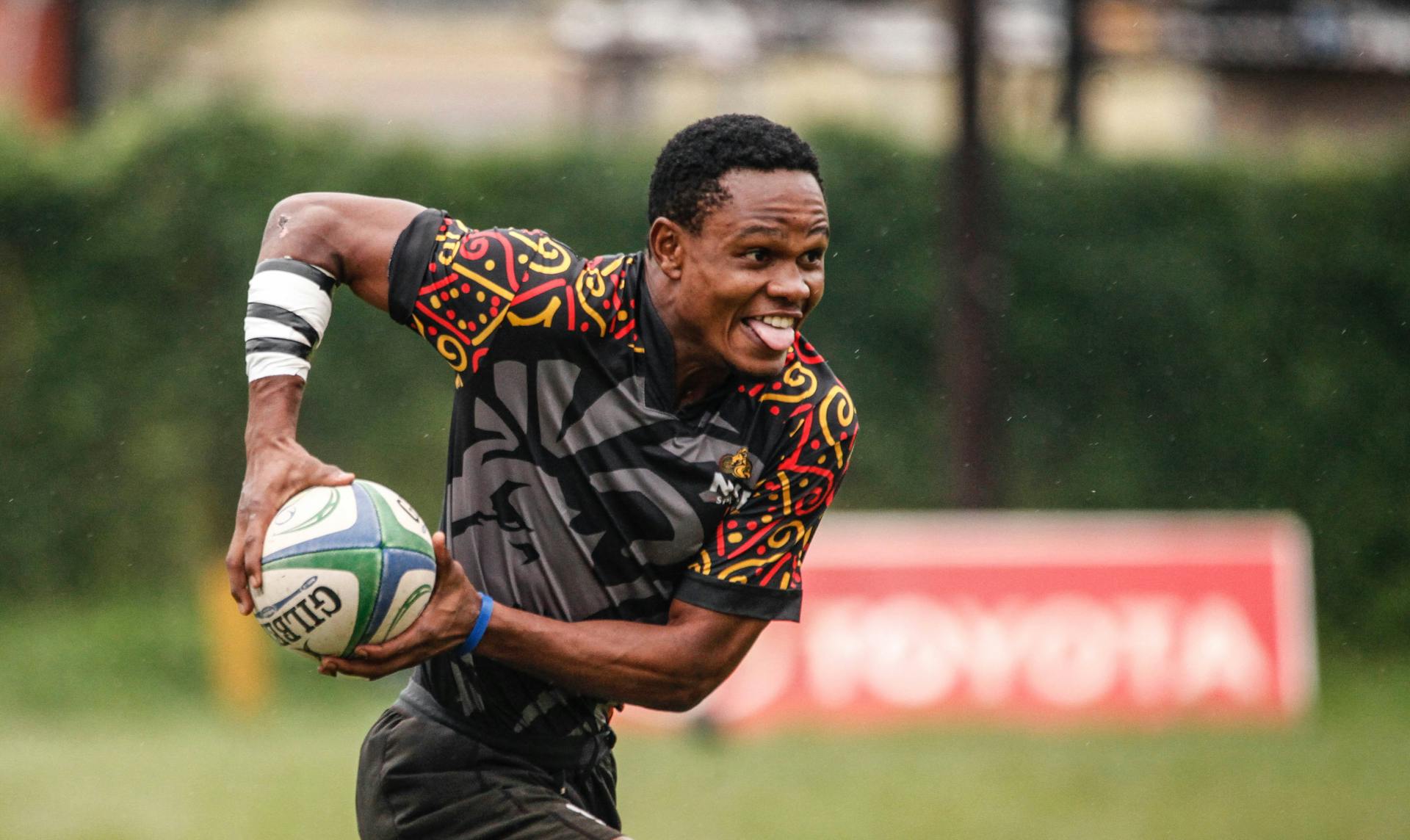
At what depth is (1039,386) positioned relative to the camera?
638 inches

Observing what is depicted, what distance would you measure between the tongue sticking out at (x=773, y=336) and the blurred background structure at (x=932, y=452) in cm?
600

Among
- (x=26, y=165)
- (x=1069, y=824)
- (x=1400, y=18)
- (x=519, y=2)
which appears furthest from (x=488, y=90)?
(x=1069, y=824)

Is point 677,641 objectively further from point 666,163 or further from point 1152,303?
point 1152,303

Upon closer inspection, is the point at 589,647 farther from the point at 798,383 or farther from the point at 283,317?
the point at 283,317

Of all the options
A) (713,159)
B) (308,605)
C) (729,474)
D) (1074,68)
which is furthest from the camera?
(1074,68)

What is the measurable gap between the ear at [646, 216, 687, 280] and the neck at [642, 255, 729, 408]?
3 cm

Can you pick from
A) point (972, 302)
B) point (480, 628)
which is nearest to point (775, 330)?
point (480, 628)

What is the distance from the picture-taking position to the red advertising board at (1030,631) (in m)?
11.7

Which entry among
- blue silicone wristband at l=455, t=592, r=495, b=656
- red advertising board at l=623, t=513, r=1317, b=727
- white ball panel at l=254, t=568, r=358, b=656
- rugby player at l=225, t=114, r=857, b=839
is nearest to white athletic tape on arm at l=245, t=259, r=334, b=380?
rugby player at l=225, t=114, r=857, b=839

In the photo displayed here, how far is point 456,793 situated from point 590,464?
34.6 inches

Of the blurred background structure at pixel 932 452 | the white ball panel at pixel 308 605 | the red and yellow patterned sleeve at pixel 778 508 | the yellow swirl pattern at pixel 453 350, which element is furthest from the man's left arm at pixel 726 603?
the blurred background structure at pixel 932 452

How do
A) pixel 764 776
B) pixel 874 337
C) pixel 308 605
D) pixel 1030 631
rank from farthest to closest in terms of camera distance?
pixel 874 337 < pixel 1030 631 < pixel 764 776 < pixel 308 605

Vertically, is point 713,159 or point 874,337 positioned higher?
point 713,159

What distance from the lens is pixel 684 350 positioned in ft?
13.6
